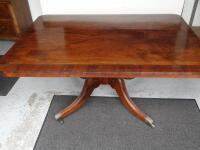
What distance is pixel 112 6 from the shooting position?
1.64m

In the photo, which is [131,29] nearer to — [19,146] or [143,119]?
[143,119]

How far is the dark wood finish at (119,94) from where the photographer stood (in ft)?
4.60

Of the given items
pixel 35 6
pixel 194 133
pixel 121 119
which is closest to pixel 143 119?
pixel 121 119

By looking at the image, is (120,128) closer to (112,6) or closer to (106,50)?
(106,50)

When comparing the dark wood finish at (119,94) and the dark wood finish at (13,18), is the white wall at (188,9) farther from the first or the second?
the dark wood finish at (13,18)

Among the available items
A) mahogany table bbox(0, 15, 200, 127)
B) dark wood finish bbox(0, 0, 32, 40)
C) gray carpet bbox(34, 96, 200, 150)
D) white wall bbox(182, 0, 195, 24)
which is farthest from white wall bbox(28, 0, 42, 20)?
white wall bbox(182, 0, 195, 24)

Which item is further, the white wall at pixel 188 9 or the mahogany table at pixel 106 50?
the white wall at pixel 188 9

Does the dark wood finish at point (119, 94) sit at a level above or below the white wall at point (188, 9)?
below

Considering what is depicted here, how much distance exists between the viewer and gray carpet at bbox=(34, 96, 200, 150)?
128 cm

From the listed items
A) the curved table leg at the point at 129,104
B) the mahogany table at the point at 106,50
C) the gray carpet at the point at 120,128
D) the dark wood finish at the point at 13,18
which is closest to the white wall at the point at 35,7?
the dark wood finish at the point at 13,18

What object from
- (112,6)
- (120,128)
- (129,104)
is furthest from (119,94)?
(112,6)

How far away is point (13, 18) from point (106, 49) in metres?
1.50

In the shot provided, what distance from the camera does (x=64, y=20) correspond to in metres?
1.47

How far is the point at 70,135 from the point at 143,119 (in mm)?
488
